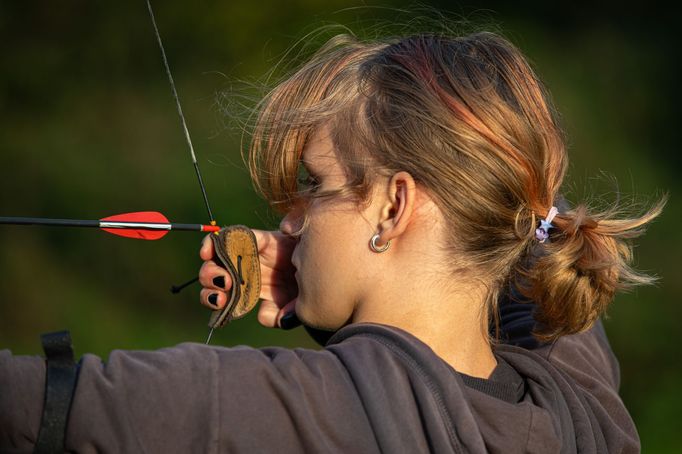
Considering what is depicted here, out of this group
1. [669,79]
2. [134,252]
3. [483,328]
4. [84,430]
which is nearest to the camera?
[84,430]

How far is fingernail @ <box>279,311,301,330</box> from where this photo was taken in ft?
6.53

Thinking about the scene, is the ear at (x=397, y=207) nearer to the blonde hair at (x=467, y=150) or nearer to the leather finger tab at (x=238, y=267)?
the blonde hair at (x=467, y=150)

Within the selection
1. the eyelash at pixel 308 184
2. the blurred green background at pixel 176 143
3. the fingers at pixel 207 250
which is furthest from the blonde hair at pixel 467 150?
the blurred green background at pixel 176 143

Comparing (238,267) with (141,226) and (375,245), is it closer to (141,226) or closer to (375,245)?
(141,226)

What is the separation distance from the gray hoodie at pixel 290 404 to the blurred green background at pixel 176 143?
11.8ft

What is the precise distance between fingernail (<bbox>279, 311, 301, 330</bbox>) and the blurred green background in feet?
9.97

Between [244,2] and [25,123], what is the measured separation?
1437mm

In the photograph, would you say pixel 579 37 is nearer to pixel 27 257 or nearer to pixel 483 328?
pixel 27 257

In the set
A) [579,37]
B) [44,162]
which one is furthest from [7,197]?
[579,37]

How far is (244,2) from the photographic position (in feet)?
18.9

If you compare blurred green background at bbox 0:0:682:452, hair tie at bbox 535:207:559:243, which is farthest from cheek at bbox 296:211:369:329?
blurred green background at bbox 0:0:682:452

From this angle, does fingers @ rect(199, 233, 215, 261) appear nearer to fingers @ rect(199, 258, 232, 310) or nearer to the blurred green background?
fingers @ rect(199, 258, 232, 310)

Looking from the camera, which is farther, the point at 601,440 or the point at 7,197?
the point at 7,197

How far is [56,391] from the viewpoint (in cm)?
123
